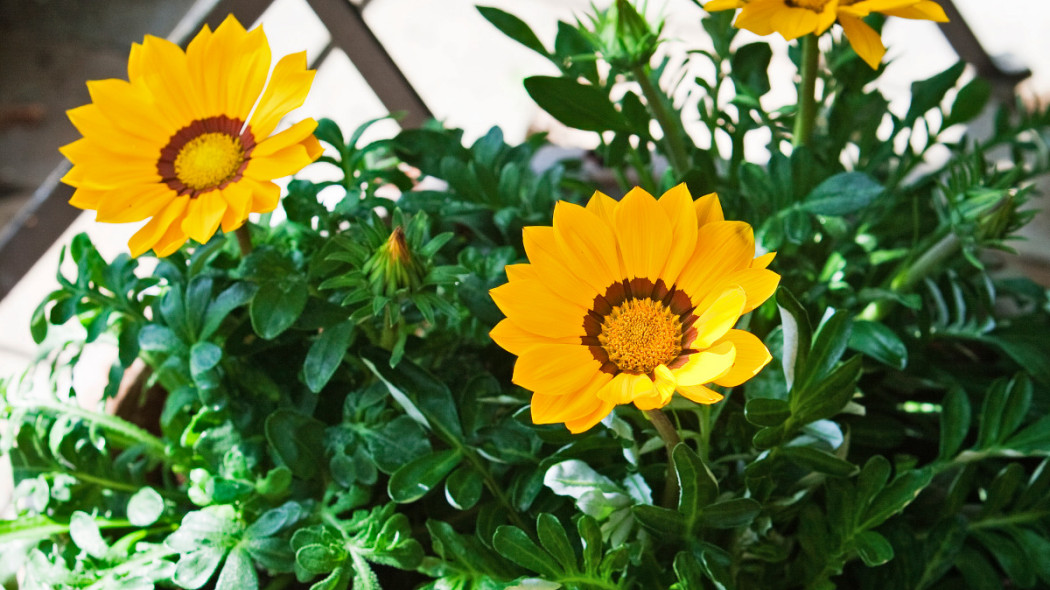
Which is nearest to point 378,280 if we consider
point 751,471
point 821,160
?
point 751,471

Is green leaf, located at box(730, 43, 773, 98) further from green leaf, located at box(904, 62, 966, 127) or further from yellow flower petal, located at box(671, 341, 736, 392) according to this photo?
yellow flower petal, located at box(671, 341, 736, 392)

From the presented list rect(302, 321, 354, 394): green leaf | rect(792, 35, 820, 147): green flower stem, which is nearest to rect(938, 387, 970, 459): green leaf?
rect(792, 35, 820, 147): green flower stem

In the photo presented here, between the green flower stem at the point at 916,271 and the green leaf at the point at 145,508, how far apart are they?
0.54m

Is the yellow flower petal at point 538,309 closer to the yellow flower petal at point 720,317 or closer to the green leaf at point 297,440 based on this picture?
the yellow flower petal at point 720,317

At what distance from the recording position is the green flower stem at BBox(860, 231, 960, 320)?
658 millimetres

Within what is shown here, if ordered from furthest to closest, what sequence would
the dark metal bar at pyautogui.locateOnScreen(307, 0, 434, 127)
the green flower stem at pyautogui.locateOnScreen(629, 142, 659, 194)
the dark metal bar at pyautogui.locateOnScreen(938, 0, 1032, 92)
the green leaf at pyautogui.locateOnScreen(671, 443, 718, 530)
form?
the dark metal bar at pyautogui.locateOnScreen(938, 0, 1032, 92)
the dark metal bar at pyautogui.locateOnScreen(307, 0, 434, 127)
the green flower stem at pyautogui.locateOnScreen(629, 142, 659, 194)
the green leaf at pyautogui.locateOnScreen(671, 443, 718, 530)

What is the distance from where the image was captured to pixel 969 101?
2.57 feet

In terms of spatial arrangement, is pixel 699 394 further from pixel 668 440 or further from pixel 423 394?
pixel 423 394

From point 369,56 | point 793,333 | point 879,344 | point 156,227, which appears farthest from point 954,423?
point 369,56

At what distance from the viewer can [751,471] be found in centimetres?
56

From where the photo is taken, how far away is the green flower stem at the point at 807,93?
61cm

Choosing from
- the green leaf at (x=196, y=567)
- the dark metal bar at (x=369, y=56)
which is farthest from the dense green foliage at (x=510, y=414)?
the dark metal bar at (x=369, y=56)

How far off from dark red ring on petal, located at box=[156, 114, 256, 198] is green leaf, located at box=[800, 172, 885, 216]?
1.24ft

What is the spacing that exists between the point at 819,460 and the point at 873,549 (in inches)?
2.4
